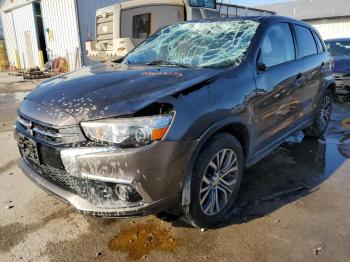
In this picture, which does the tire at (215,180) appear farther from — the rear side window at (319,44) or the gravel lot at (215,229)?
the rear side window at (319,44)

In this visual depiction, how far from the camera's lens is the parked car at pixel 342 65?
777 cm

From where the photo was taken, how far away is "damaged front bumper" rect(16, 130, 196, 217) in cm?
219

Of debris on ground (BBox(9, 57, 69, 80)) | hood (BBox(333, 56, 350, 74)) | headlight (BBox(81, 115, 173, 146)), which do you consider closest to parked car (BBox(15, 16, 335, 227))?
headlight (BBox(81, 115, 173, 146))

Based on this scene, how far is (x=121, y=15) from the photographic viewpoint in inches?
380

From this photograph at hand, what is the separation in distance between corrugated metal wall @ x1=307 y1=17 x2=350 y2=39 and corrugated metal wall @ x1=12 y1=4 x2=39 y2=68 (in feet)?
74.2

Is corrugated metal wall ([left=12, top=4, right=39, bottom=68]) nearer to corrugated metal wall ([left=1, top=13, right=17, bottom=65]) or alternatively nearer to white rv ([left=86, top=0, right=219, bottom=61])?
corrugated metal wall ([left=1, top=13, right=17, bottom=65])

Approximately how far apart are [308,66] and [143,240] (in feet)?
9.96

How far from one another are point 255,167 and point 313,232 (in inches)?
54.3

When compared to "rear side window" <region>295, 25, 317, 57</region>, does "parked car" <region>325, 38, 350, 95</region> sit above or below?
below

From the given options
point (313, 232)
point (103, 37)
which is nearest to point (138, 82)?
point (313, 232)

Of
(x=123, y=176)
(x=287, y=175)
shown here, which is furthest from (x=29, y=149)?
(x=287, y=175)

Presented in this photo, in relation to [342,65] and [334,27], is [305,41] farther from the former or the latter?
[334,27]

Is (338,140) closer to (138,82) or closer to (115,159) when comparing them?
(138,82)

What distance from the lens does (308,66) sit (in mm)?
4188
